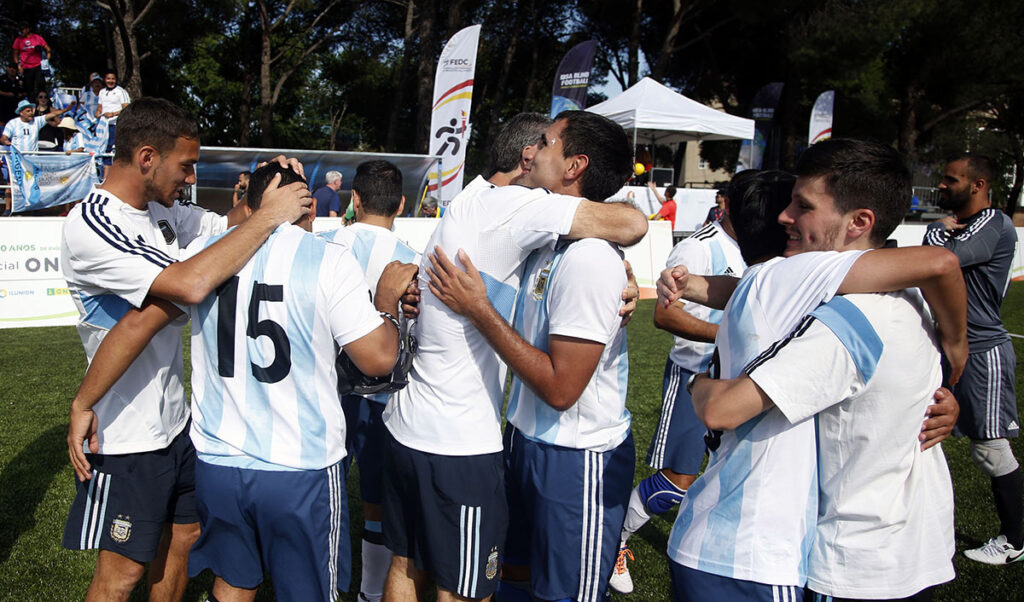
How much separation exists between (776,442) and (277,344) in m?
1.49

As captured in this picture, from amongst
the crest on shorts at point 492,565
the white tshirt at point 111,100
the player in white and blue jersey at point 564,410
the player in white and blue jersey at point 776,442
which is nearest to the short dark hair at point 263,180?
the player in white and blue jersey at point 564,410

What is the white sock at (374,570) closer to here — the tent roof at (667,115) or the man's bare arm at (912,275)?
the man's bare arm at (912,275)

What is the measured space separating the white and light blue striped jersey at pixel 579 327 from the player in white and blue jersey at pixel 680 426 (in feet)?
4.33

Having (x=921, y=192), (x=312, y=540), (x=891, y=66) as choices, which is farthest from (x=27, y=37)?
(x=921, y=192)

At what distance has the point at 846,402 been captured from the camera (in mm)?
1579

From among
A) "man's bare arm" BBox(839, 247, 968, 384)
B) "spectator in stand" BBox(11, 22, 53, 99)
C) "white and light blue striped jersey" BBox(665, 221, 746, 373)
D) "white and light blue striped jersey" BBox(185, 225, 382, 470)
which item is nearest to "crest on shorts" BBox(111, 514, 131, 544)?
"white and light blue striped jersey" BBox(185, 225, 382, 470)

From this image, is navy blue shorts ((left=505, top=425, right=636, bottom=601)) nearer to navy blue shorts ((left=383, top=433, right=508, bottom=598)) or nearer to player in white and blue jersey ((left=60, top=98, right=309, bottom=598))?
navy blue shorts ((left=383, top=433, right=508, bottom=598))

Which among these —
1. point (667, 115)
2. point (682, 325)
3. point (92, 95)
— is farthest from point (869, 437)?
point (92, 95)

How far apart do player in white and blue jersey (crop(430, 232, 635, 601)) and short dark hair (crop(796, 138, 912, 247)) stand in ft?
2.21

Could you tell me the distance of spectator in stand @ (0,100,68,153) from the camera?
13.1m

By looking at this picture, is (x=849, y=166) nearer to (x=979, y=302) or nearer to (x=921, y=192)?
(x=979, y=302)

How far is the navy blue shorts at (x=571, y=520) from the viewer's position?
2244 millimetres

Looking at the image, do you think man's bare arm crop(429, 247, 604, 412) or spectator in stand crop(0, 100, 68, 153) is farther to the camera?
spectator in stand crop(0, 100, 68, 153)

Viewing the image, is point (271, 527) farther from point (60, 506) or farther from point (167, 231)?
point (60, 506)
